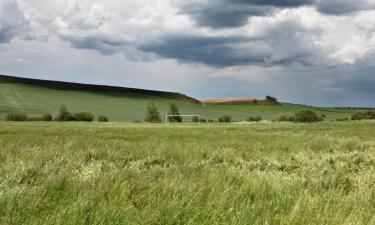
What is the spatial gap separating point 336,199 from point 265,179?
1.59 metres

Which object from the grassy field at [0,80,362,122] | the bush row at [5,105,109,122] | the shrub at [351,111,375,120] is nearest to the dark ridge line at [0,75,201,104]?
the grassy field at [0,80,362,122]

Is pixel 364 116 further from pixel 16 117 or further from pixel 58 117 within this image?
pixel 16 117

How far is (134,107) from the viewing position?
144 m

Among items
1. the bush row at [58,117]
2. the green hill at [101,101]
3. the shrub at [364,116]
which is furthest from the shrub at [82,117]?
the shrub at [364,116]

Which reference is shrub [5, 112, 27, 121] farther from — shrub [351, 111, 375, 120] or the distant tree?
the distant tree

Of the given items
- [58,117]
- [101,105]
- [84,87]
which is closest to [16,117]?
[58,117]

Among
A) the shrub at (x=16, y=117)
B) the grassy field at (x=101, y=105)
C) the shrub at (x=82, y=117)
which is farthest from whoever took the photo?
the grassy field at (x=101, y=105)

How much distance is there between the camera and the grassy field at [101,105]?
121m

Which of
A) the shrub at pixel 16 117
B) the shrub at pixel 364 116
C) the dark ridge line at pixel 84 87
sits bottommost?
the shrub at pixel 16 117

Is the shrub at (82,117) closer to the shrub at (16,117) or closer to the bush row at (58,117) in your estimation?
the bush row at (58,117)

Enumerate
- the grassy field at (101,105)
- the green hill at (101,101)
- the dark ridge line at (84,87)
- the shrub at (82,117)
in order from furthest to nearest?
the dark ridge line at (84,87), the green hill at (101,101), the grassy field at (101,105), the shrub at (82,117)

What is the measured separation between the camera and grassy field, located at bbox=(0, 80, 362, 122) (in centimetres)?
12140

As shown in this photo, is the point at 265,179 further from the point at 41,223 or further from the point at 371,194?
the point at 41,223

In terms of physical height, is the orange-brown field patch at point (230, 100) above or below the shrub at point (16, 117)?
above
